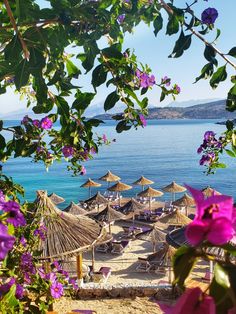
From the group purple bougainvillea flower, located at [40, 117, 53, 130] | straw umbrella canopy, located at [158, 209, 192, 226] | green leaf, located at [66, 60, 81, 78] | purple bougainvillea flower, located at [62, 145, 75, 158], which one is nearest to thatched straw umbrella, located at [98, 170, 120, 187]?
straw umbrella canopy, located at [158, 209, 192, 226]

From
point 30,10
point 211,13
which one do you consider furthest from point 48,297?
point 211,13

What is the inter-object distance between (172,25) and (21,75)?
811 mm

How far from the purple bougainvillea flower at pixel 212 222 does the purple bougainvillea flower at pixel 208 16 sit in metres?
1.53

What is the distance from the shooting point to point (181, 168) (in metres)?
60.2

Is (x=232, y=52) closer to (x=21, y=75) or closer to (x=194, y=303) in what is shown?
(x=21, y=75)

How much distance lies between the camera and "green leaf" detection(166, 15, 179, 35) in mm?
1910

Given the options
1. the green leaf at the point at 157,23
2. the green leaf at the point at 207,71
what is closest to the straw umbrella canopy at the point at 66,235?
the green leaf at the point at 157,23

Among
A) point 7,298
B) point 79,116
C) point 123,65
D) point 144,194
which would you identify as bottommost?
point 144,194

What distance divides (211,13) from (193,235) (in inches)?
62.4

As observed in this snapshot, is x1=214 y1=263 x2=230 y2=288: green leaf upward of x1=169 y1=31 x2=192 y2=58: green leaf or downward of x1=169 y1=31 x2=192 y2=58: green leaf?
downward

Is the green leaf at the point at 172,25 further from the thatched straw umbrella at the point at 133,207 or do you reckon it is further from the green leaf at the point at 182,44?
the thatched straw umbrella at the point at 133,207

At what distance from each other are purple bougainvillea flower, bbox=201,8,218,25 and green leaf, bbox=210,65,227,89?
0.23 metres

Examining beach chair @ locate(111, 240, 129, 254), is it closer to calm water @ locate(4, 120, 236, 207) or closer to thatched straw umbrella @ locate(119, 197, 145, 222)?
thatched straw umbrella @ locate(119, 197, 145, 222)

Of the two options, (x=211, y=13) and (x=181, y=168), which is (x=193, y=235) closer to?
(x=211, y=13)
